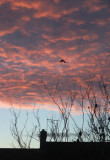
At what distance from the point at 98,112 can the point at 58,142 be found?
3.13m

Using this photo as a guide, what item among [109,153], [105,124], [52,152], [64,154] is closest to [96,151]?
[109,153]

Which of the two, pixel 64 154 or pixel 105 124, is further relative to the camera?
pixel 64 154

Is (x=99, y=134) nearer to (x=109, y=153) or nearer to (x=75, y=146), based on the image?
(x=109, y=153)

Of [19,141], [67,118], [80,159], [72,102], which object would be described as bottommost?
[80,159]

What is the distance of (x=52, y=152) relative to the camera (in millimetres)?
12805

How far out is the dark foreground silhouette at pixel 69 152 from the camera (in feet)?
33.4

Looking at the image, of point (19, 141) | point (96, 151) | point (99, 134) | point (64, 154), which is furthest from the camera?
point (64, 154)

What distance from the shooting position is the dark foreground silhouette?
10.2m

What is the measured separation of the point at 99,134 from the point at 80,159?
194 centimetres

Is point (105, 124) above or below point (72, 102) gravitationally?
below

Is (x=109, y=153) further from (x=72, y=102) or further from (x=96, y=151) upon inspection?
(x=72, y=102)

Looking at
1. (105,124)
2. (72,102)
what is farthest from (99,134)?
(72,102)

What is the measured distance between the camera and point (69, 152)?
11.9 meters

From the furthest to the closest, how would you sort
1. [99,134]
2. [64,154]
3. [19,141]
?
[64,154], [19,141], [99,134]
